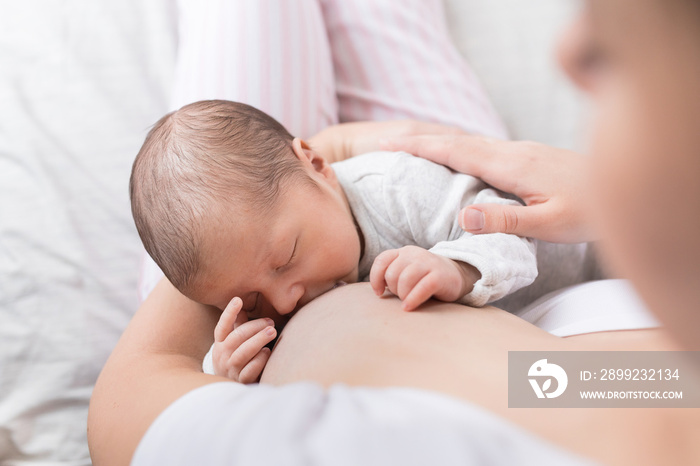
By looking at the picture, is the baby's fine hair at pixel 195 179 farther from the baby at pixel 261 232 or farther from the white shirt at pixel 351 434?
the white shirt at pixel 351 434

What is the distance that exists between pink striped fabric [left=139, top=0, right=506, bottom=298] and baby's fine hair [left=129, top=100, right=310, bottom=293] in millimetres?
249

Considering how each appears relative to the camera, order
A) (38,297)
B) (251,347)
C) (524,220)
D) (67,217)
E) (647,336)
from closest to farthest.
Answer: (647,336) → (251,347) → (524,220) → (38,297) → (67,217)

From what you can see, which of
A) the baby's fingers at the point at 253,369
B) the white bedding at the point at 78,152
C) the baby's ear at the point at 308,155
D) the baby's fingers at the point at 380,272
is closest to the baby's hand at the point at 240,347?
the baby's fingers at the point at 253,369

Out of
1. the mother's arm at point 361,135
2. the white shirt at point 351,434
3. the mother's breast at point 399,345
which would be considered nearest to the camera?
the white shirt at point 351,434

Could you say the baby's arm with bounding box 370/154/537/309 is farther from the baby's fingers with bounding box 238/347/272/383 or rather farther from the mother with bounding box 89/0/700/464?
→ the baby's fingers with bounding box 238/347/272/383

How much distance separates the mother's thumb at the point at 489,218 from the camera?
3.23ft

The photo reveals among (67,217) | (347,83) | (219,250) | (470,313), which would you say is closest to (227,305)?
(219,250)

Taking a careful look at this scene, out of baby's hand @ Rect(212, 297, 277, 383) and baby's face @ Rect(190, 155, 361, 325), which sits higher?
baby's face @ Rect(190, 155, 361, 325)

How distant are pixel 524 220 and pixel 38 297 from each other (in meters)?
1.05

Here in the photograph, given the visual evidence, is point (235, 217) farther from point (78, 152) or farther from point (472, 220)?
point (78, 152)

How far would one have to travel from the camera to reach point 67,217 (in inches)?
54.8

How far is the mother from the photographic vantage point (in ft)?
1.14

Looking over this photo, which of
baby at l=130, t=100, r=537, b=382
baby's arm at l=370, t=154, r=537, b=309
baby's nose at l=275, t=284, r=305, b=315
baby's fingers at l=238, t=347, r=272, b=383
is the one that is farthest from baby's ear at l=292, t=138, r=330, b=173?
baby's fingers at l=238, t=347, r=272, b=383

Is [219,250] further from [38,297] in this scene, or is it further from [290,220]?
[38,297]
